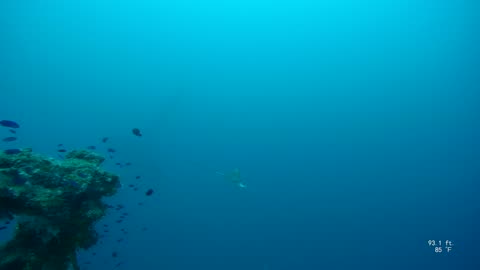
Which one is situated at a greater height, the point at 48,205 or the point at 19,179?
the point at 19,179

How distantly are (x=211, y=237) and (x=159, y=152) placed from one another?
16291mm

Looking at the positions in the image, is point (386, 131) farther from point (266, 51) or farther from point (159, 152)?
point (159, 152)

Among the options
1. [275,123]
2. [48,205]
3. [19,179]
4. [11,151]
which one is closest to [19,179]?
[19,179]

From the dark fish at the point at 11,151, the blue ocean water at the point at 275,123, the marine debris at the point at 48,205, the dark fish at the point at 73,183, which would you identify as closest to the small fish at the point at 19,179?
the marine debris at the point at 48,205

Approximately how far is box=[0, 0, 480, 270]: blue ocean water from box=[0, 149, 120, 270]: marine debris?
2306 centimetres

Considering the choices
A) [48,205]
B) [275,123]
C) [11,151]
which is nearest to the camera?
[48,205]

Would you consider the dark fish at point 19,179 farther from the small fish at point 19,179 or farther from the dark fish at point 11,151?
the dark fish at point 11,151

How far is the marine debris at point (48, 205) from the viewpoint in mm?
8125

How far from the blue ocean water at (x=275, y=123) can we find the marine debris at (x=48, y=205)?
75.7ft

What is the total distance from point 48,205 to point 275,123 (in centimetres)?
4543

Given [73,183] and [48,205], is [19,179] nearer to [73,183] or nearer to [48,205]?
[48,205]

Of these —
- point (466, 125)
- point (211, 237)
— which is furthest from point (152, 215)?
point (466, 125)

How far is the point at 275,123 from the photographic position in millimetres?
52250

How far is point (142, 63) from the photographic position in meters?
62.3
